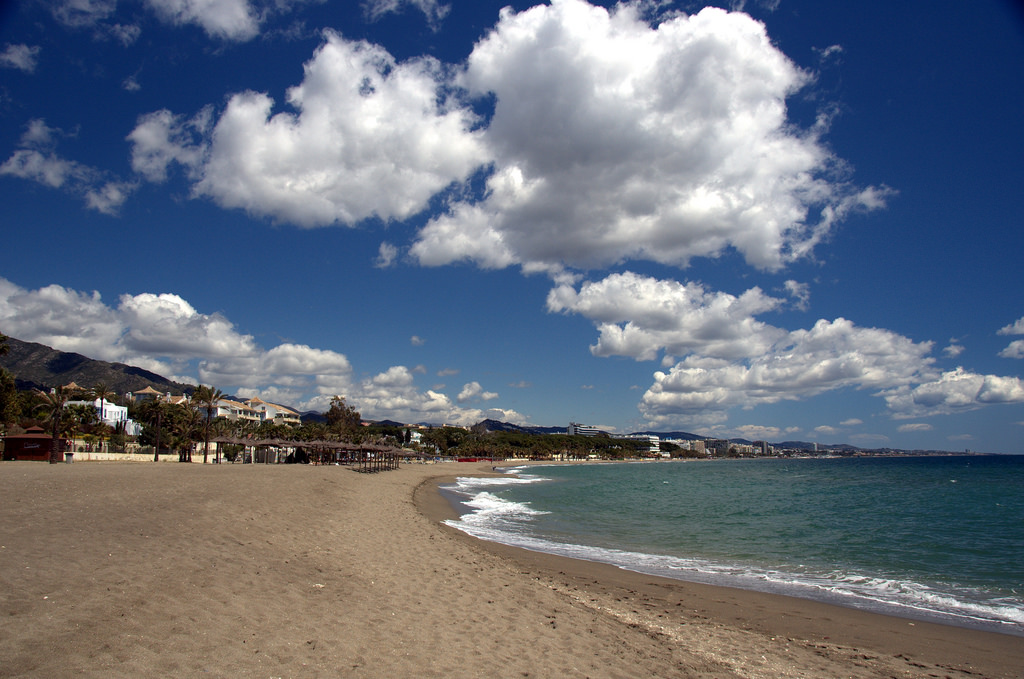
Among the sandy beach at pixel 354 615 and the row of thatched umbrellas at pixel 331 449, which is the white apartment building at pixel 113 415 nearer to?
the row of thatched umbrellas at pixel 331 449

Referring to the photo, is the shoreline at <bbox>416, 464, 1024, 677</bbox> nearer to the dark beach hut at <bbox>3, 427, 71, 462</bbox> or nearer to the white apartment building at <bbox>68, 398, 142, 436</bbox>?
the dark beach hut at <bbox>3, 427, 71, 462</bbox>

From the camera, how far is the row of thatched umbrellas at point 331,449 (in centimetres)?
5034

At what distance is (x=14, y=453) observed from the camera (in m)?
40.0

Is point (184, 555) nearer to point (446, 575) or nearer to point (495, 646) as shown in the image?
point (446, 575)

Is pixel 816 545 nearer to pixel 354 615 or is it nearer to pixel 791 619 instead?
pixel 791 619

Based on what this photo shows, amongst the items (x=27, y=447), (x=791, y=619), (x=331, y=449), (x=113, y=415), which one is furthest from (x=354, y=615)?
(x=113, y=415)

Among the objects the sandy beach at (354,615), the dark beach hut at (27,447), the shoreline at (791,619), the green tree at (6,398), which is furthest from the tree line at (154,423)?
the shoreline at (791,619)

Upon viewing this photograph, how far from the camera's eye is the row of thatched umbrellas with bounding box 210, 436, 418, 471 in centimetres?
5034

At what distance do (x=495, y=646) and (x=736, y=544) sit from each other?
16300mm

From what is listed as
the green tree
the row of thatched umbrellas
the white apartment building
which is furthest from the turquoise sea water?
the white apartment building

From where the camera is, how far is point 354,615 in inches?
309

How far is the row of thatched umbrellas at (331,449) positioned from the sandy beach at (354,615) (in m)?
37.8

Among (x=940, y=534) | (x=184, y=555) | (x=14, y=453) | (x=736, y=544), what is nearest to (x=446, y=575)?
(x=184, y=555)

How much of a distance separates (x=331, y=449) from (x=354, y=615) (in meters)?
56.6
